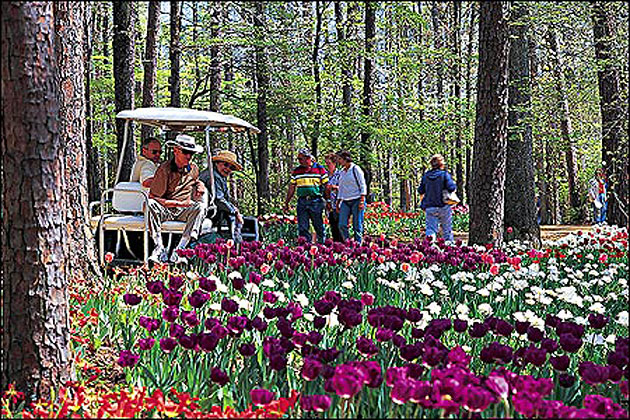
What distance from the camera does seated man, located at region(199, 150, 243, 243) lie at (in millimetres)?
8875

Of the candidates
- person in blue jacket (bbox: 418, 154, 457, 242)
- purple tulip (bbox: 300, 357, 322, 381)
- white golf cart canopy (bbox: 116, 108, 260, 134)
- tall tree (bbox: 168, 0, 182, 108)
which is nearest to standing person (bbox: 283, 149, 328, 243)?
white golf cart canopy (bbox: 116, 108, 260, 134)

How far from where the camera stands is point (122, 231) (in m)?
8.15

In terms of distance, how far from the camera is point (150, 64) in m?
13.3

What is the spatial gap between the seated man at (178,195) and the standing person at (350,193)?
2.93 m

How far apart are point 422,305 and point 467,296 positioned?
0.61 m

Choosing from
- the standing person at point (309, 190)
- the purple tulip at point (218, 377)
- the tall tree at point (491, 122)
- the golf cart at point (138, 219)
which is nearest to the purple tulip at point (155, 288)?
the purple tulip at point (218, 377)

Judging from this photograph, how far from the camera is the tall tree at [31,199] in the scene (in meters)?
2.79

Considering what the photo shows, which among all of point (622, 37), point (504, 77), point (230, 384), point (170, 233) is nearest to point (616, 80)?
point (622, 37)

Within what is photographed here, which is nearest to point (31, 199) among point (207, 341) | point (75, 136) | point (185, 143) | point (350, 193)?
point (207, 341)

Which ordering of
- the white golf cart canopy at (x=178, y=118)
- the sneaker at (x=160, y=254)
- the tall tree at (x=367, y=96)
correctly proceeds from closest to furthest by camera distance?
the sneaker at (x=160, y=254) → the white golf cart canopy at (x=178, y=118) → the tall tree at (x=367, y=96)

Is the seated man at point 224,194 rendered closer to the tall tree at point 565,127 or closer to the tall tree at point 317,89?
the tall tree at point 317,89

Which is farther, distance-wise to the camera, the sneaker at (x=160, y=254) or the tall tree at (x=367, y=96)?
the tall tree at (x=367, y=96)

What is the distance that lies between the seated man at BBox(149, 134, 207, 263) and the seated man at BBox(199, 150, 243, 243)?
1.86 ft

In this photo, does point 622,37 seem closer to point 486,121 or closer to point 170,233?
point 486,121
